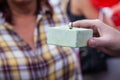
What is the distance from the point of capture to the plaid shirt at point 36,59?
5.82 ft

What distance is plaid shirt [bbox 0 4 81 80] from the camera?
1.77 meters

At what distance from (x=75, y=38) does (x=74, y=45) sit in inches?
0.9

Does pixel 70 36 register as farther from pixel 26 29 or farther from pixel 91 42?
pixel 26 29

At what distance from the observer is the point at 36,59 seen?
1.83 m

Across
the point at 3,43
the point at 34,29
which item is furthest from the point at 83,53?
the point at 3,43

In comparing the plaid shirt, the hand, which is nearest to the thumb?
the hand

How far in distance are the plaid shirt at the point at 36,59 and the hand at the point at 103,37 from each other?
0.60 meters

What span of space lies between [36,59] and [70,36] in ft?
2.29

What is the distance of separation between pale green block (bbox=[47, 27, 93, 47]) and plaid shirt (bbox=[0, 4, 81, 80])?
603 mm

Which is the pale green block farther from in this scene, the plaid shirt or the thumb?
the plaid shirt

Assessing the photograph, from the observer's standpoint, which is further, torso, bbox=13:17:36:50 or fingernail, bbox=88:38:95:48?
torso, bbox=13:17:36:50

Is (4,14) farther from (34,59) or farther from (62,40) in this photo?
(62,40)

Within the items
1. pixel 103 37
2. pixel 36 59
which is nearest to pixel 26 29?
pixel 36 59

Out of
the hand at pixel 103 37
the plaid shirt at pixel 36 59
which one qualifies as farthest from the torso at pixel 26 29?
the hand at pixel 103 37
